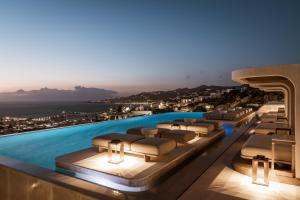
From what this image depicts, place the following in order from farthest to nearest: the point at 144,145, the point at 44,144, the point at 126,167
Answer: the point at 44,144, the point at 144,145, the point at 126,167

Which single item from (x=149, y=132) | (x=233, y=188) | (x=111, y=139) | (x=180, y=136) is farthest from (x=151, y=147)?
(x=233, y=188)

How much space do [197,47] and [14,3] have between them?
13476 mm

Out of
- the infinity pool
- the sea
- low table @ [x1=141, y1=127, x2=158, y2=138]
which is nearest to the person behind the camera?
low table @ [x1=141, y1=127, x2=158, y2=138]

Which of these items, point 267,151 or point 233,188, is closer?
point 233,188

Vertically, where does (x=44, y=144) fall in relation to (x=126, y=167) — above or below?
below

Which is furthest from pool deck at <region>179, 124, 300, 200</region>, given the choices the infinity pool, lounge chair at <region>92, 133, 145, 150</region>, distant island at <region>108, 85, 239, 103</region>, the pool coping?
distant island at <region>108, 85, 239, 103</region>

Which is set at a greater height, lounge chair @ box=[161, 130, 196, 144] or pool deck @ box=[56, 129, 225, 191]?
lounge chair @ box=[161, 130, 196, 144]

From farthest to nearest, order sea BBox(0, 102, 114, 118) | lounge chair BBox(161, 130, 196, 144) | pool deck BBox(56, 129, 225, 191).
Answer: sea BBox(0, 102, 114, 118) < lounge chair BBox(161, 130, 196, 144) < pool deck BBox(56, 129, 225, 191)

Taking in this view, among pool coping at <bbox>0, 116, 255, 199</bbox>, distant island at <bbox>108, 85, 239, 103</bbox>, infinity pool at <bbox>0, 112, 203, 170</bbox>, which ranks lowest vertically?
infinity pool at <bbox>0, 112, 203, 170</bbox>

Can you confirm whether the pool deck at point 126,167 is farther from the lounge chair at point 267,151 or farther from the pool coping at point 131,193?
the lounge chair at point 267,151

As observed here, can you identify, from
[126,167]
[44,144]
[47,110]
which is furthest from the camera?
[47,110]

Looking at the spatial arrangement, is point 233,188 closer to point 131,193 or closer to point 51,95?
point 131,193

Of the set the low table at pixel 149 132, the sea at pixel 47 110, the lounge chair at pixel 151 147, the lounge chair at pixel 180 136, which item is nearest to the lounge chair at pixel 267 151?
the lounge chair at pixel 151 147

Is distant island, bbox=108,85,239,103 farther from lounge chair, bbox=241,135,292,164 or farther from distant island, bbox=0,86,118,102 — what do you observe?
lounge chair, bbox=241,135,292,164
